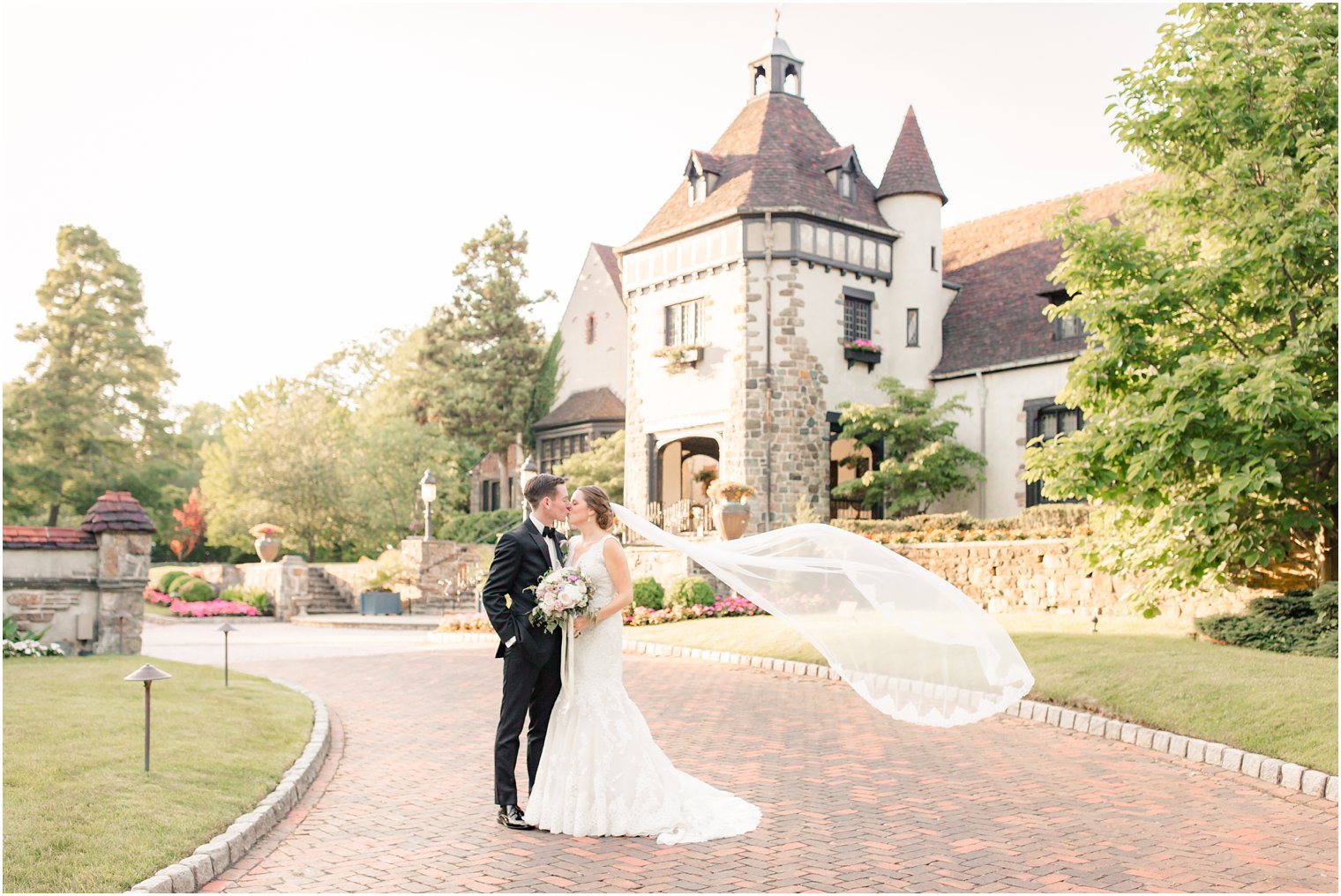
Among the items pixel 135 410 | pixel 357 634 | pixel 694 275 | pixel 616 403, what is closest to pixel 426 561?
pixel 357 634

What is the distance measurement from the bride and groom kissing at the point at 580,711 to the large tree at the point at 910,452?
20803 mm

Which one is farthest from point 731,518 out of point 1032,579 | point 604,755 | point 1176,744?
point 604,755

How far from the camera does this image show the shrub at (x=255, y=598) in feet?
112

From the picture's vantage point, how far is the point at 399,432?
42.9m

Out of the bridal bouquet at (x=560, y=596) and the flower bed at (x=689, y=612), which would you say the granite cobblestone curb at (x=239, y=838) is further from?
the flower bed at (x=689, y=612)

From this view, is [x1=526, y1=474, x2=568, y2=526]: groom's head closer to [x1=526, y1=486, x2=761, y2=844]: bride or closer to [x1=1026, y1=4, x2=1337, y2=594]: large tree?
[x1=526, y1=486, x2=761, y2=844]: bride

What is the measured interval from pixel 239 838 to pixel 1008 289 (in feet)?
91.0

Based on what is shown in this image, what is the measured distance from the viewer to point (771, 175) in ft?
96.6

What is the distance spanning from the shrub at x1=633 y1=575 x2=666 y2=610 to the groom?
16.4 metres

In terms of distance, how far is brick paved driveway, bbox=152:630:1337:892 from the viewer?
20.2 feet

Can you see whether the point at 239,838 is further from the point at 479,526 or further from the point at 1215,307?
the point at 479,526

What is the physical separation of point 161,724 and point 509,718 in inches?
182

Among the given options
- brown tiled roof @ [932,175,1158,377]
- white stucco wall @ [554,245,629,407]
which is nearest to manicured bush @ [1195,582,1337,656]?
brown tiled roof @ [932,175,1158,377]

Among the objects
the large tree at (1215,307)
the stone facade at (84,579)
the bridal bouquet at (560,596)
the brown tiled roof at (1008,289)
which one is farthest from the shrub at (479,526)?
the bridal bouquet at (560,596)
